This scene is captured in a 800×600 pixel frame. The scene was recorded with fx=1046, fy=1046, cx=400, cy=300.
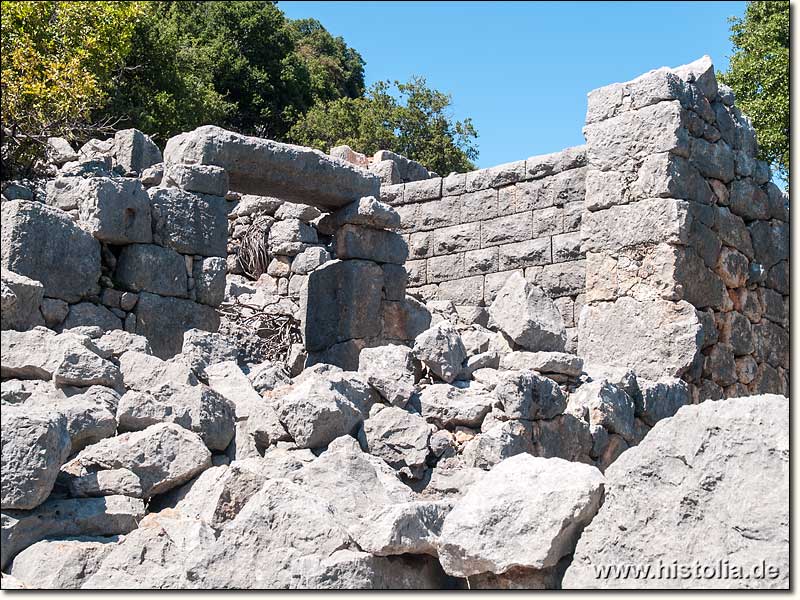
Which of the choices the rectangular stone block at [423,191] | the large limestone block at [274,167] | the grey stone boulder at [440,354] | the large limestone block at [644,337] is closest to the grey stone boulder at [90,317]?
the large limestone block at [274,167]

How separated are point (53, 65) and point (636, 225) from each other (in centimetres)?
550

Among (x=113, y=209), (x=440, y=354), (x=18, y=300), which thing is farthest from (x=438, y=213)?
(x=18, y=300)

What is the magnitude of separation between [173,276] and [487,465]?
3158mm

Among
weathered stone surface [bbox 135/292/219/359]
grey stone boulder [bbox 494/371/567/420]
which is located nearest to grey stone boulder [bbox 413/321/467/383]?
grey stone boulder [bbox 494/371/567/420]

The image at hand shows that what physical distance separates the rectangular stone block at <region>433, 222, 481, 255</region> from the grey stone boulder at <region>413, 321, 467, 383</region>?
4.74 m

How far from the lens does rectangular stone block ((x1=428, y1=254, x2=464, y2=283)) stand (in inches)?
450

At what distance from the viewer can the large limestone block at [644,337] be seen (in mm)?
8703

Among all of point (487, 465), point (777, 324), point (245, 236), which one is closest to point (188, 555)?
point (487, 465)

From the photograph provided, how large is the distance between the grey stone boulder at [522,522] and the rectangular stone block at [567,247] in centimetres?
656

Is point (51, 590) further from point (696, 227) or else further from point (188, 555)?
point (696, 227)

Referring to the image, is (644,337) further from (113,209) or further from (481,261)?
(113,209)

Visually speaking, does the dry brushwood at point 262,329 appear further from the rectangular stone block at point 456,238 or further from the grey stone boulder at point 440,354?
the grey stone boulder at point 440,354

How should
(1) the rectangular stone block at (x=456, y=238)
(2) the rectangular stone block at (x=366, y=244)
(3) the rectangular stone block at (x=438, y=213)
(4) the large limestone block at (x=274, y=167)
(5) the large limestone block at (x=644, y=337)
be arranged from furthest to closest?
(3) the rectangular stone block at (x=438, y=213), (1) the rectangular stone block at (x=456, y=238), (2) the rectangular stone block at (x=366, y=244), (5) the large limestone block at (x=644, y=337), (4) the large limestone block at (x=274, y=167)

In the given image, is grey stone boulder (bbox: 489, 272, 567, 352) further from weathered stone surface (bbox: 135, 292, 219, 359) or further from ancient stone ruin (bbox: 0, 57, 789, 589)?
weathered stone surface (bbox: 135, 292, 219, 359)
